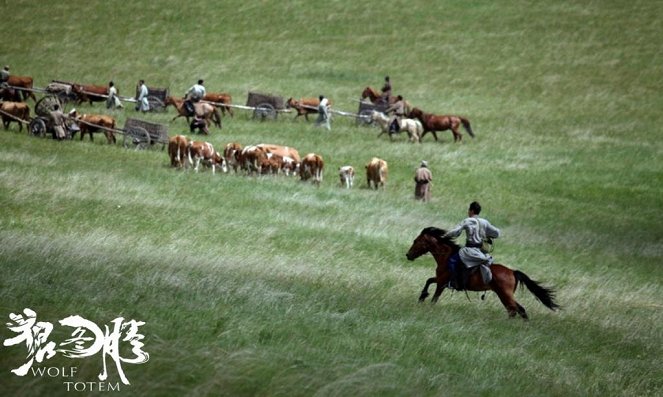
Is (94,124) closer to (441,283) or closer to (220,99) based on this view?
(220,99)

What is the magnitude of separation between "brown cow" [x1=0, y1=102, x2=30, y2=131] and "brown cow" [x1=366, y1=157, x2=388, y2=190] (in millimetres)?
12890

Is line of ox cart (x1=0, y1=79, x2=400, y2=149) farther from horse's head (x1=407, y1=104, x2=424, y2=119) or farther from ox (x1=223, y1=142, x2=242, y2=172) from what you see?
ox (x1=223, y1=142, x2=242, y2=172)

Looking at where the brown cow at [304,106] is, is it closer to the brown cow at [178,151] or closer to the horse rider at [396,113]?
the horse rider at [396,113]

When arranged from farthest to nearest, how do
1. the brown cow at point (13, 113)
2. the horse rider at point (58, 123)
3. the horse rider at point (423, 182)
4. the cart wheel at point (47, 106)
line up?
the brown cow at point (13, 113), the cart wheel at point (47, 106), the horse rider at point (58, 123), the horse rider at point (423, 182)

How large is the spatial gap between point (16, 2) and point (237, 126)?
1365 inches

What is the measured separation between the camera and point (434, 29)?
72562mm

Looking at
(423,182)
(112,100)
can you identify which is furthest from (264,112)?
(423,182)

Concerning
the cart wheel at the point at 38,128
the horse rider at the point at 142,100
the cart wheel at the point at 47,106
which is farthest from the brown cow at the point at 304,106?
the cart wheel at the point at 38,128

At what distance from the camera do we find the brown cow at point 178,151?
118 feet

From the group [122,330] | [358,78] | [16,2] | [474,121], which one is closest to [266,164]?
[474,121]

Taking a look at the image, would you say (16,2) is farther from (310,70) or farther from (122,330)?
(122,330)

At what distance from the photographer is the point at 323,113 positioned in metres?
47.9

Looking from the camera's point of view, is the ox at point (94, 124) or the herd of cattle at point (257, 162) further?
the ox at point (94, 124)

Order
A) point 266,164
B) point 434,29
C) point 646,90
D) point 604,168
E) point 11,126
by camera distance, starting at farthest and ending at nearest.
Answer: point 434,29
point 646,90
point 604,168
point 11,126
point 266,164
